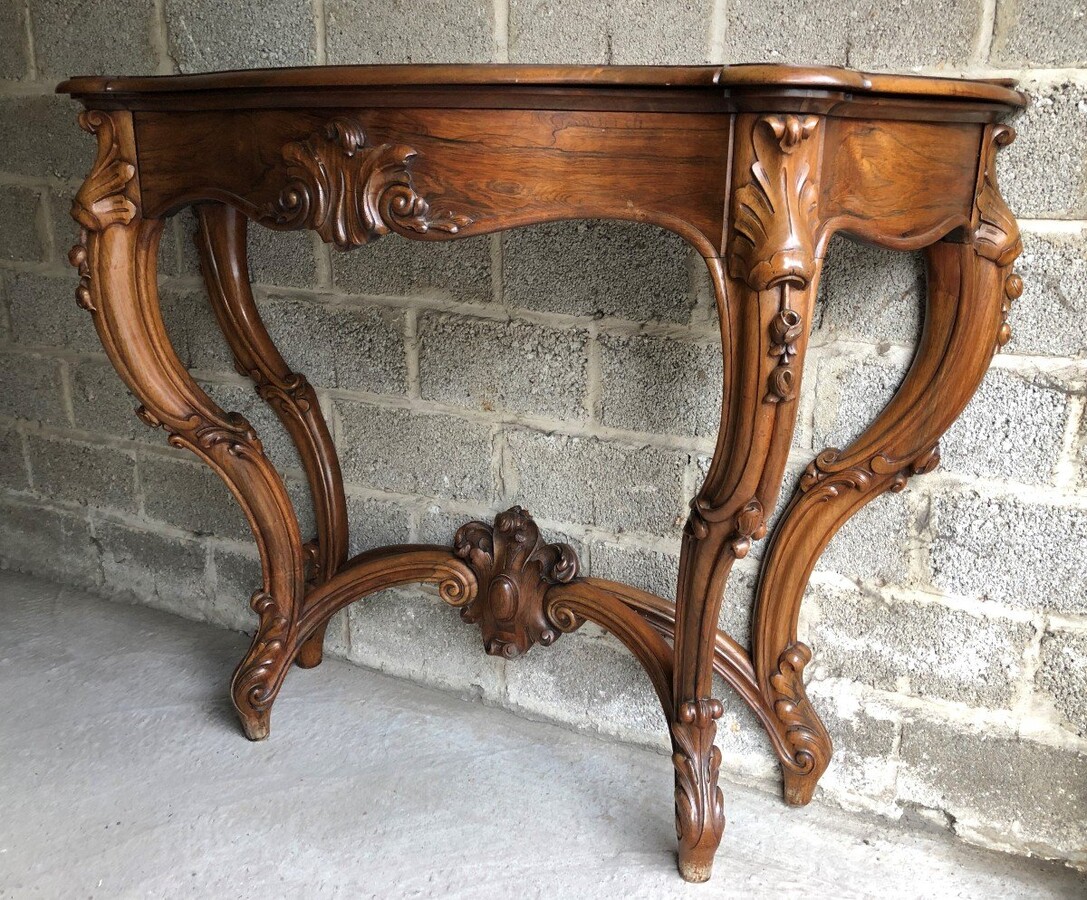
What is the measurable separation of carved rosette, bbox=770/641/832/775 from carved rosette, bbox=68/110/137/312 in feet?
3.98

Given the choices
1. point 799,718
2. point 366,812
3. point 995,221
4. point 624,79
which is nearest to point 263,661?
point 366,812

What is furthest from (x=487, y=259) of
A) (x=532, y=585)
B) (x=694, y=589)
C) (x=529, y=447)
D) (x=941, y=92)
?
(x=941, y=92)

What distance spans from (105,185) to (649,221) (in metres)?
0.82

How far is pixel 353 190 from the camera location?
126 cm

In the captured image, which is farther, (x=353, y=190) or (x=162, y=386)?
(x=162, y=386)

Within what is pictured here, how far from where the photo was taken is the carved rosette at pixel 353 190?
4.07 ft

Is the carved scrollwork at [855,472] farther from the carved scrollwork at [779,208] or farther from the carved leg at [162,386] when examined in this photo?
the carved leg at [162,386]

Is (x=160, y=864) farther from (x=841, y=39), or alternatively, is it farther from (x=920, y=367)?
(x=841, y=39)

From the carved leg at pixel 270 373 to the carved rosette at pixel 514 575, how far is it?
0.34m

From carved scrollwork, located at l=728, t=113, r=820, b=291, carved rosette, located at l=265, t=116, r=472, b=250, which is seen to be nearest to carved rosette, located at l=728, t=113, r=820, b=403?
carved scrollwork, located at l=728, t=113, r=820, b=291

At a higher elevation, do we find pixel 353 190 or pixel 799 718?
pixel 353 190

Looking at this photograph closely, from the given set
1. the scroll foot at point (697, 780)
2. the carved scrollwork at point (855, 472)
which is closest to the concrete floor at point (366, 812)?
the scroll foot at point (697, 780)

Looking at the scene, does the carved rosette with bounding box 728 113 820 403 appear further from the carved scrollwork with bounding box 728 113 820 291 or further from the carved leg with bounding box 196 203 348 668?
the carved leg with bounding box 196 203 348 668

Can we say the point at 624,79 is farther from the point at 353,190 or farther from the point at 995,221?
the point at 995,221
